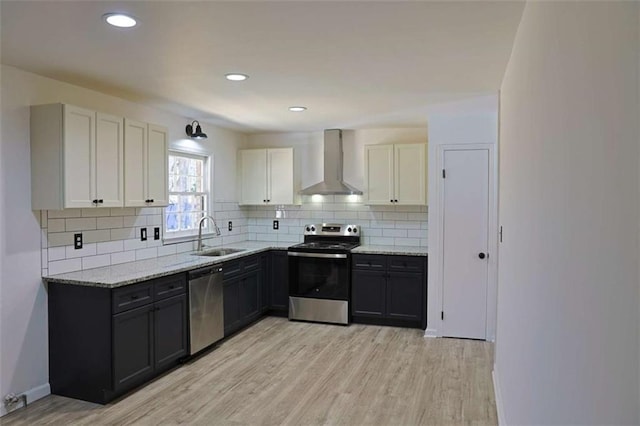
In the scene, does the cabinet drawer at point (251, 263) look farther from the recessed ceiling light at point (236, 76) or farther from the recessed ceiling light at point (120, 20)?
the recessed ceiling light at point (120, 20)

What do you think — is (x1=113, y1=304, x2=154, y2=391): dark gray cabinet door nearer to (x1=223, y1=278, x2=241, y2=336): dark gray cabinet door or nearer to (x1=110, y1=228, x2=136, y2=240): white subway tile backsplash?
(x1=110, y1=228, x2=136, y2=240): white subway tile backsplash

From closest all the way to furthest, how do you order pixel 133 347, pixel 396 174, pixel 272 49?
pixel 272 49 < pixel 133 347 < pixel 396 174

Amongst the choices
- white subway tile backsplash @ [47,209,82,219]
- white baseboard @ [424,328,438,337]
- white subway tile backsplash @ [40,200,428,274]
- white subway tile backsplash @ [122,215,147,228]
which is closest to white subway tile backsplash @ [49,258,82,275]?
white subway tile backsplash @ [40,200,428,274]

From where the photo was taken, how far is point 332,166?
5793 mm

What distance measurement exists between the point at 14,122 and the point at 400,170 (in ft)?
12.3

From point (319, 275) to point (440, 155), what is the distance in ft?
6.40

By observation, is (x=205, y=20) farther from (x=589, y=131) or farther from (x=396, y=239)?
(x=396, y=239)

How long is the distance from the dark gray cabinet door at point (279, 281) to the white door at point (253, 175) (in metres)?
0.82

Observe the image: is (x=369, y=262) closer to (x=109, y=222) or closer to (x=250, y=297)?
(x=250, y=297)

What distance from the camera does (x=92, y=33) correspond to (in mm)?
2482

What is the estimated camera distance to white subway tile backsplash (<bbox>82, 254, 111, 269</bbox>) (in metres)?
3.71

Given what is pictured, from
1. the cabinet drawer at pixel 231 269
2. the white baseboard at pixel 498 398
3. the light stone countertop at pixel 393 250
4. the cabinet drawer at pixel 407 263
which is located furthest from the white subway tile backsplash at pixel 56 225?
the white baseboard at pixel 498 398

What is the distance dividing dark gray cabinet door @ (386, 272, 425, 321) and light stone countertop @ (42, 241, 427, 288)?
277 mm

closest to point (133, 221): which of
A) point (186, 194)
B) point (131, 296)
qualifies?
point (186, 194)
